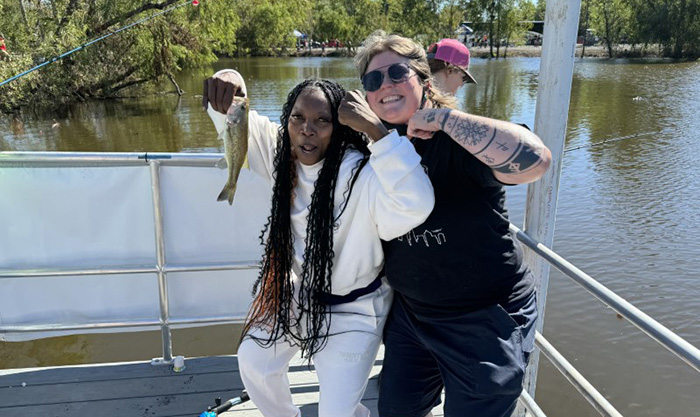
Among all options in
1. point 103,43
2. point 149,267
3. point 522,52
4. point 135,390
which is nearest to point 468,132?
point 149,267

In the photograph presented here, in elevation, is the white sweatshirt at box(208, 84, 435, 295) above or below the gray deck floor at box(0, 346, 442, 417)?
above

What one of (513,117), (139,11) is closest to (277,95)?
(139,11)

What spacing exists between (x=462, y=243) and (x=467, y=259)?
65mm

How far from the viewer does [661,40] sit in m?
51.4

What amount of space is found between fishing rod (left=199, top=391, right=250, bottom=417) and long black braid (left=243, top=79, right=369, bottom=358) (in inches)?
24.0

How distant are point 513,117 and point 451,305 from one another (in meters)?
19.3

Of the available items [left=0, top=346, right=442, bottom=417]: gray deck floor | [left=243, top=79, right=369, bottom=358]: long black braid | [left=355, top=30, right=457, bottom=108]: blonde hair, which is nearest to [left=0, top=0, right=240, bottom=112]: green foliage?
[left=0, top=346, right=442, bottom=417]: gray deck floor

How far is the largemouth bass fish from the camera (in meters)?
2.32

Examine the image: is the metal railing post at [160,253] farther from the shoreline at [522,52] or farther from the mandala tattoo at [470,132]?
the shoreline at [522,52]

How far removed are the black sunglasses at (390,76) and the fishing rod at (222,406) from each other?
1.89 metres

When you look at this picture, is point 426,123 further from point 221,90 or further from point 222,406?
point 222,406

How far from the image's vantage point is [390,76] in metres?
2.22

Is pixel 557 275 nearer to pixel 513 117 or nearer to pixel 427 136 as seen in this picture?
pixel 427 136

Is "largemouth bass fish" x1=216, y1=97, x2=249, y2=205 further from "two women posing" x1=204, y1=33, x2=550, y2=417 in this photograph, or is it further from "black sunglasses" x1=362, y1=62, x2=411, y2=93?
"black sunglasses" x1=362, y1=62, x2=411, y2=93
